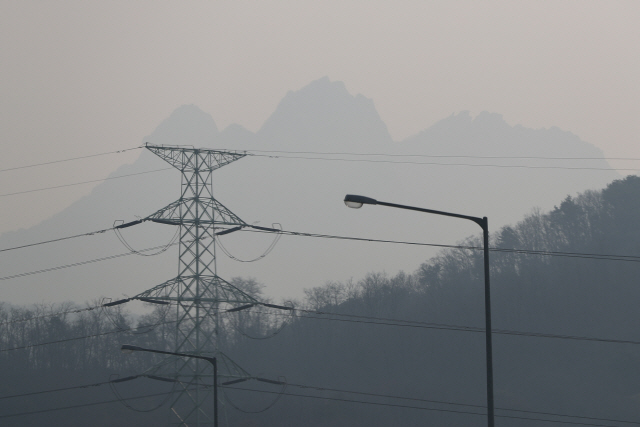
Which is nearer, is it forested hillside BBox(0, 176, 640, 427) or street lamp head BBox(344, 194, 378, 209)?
street lamp head BBox(344, 194, 378, 209)

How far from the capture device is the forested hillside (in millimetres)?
130375

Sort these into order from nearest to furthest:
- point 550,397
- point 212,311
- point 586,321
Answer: point 212,311
point 550,397
point 586,321

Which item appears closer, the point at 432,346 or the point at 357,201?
the point at 357,201

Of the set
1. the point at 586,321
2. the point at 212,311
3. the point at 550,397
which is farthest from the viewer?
the point at 586,321

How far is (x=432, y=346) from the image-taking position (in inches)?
5989

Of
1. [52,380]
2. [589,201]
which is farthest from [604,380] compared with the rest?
[52,380]

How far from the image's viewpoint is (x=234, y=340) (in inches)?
6176

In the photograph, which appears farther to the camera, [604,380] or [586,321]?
[586,321]

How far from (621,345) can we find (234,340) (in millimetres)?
70044

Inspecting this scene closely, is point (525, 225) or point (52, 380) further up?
point (525, 225)

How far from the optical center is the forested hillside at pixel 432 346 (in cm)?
13038

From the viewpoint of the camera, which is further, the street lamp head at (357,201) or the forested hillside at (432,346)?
the forested hillside at (432,346)

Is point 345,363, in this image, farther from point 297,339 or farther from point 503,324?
point 503,324

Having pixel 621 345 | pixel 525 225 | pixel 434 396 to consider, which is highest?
pixel 525 225
